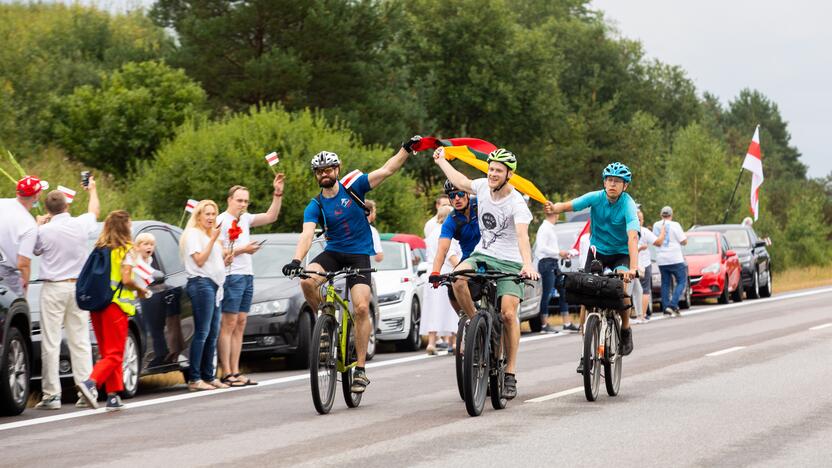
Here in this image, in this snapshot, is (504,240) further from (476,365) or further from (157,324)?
(157,324)

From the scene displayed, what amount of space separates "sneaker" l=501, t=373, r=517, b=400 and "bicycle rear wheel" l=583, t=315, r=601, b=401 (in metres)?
0.61

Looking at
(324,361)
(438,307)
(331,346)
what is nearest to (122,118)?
(438,307)

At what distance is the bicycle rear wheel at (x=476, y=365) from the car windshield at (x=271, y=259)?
642 cm

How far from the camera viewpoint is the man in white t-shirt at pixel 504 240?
Result: 39.4ft

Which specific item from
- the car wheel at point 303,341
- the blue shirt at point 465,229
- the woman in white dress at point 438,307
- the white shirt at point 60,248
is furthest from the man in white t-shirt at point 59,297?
the woman in white dress at point 438,307

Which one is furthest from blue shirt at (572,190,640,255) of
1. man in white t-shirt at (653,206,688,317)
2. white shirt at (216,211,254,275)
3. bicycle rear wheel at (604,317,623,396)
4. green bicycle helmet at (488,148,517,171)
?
man in white t-shirt at (653,206,688,317)

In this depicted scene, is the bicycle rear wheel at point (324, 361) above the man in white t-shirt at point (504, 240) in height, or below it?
below

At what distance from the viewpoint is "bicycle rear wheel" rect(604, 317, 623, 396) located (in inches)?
506

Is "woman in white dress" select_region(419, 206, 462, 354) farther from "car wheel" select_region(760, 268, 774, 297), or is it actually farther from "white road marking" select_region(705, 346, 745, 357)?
"car wheel" select_region(760, 268, 774, 297)

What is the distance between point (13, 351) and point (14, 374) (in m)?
0.19

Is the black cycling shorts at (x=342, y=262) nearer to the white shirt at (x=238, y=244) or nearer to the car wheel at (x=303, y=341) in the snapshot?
the white shirt at (x=238, y=244)

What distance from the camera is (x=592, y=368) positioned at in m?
12.6

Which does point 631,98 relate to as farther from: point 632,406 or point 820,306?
point 632,406

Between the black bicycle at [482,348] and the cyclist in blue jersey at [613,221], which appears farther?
the cyclist in blue jersey at [613,221]
